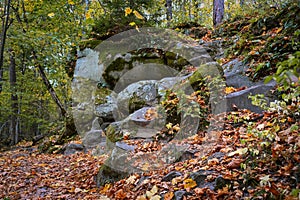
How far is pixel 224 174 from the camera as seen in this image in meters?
2.71

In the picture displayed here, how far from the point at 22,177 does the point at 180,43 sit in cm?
613

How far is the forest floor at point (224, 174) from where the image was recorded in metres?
2.38

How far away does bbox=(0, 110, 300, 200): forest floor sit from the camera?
2381 mm

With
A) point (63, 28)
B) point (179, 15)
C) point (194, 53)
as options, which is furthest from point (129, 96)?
point (179, 15)

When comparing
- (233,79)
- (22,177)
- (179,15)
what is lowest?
(22,177)

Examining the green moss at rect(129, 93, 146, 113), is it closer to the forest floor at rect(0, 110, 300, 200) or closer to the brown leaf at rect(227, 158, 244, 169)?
the forest floor at rect(0, 110, 300, 200)

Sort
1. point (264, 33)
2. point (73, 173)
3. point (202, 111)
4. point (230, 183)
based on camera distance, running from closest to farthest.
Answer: point (230, 183) < point (202, 111) < point (73, 173) < point (264, 33)

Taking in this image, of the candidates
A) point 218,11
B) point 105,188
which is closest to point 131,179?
point 105,188

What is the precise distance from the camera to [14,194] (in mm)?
4266

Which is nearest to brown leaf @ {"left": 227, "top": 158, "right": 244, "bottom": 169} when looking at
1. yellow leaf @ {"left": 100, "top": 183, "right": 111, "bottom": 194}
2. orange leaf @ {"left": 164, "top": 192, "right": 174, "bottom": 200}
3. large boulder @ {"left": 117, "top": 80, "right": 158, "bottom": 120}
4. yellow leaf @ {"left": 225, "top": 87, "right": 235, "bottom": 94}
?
orange leaf @ {"left": 164, "top": 192, "right": 174, "bottom": 200}

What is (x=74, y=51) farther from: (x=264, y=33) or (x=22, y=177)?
(x=264, y=33)

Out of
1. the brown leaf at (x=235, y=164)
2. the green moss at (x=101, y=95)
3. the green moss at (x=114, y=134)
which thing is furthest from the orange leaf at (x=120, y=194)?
the green moss at (x=101, y=95)

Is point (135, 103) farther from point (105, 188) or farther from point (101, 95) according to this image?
point (105, 188)

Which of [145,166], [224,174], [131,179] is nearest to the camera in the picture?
[224,174]
